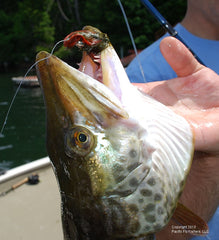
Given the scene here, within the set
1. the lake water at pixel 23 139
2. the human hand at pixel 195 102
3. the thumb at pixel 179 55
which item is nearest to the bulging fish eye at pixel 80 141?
the human hand at pixel 195 102

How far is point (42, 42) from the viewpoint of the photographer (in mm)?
1781

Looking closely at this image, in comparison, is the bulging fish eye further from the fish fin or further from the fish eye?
the fish fin

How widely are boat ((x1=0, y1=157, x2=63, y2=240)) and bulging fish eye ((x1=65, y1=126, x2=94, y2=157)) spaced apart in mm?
2868

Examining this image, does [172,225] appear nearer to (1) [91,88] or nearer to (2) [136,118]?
(2) [136,118]

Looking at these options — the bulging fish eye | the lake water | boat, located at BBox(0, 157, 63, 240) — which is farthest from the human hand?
the lake water

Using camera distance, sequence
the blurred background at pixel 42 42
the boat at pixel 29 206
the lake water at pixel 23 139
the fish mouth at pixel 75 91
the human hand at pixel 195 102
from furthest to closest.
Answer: the lake water at pixel 23 139 < the boat at pixel 29 206 < the blurred background at pixel 42 42 < the human hand at pixel 195 102 < the fish mouth at pixel 75 91

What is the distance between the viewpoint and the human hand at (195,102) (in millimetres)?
1602

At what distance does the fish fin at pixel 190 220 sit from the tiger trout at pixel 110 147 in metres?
0.11

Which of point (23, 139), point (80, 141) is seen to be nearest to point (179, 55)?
point (80, 141)

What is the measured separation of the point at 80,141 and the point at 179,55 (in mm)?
897

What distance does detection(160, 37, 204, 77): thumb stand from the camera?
64.5 inches

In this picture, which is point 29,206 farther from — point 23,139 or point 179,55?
point 23,139

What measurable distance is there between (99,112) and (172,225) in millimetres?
941

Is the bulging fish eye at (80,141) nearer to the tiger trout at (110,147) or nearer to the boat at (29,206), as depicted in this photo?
the tiger trout at (110,147)
